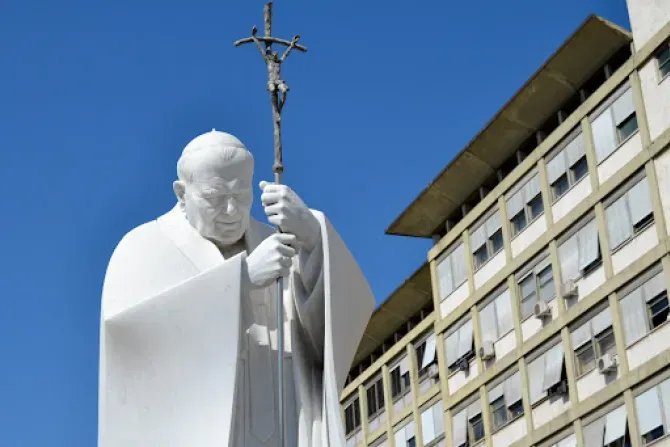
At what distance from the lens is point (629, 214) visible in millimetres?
38219

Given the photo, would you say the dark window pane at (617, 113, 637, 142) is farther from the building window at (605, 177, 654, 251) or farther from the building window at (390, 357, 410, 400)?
the building window at (390, 357, 410, 400)

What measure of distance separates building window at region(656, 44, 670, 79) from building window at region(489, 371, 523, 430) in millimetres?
9790

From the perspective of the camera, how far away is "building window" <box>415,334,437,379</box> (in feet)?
159

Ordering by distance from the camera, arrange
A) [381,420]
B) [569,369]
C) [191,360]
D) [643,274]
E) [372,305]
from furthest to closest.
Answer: [381,420], [569,369], [643,274], [372,305], [191,360]

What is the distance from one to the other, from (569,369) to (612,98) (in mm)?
7170

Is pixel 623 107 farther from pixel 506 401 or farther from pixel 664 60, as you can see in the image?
pixel 506 401

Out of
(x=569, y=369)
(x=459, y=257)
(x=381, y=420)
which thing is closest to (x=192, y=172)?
(x=569, y=369)

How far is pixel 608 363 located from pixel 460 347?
354 inches

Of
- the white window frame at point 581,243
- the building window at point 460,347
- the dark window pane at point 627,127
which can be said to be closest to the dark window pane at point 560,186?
the white window frame at point 581,243

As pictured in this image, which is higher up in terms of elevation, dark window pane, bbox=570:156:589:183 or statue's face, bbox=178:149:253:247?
dark window pane, bbox=570:156:589:183

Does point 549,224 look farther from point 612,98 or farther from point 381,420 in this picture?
point 381,420

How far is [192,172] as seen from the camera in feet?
28.7

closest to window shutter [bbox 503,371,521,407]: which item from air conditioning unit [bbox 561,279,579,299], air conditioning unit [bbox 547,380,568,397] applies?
air conditioning unit [bbox 547,380,568,397]

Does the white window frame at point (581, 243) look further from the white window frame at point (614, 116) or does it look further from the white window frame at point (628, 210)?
the white window frame at point (614, 116)
